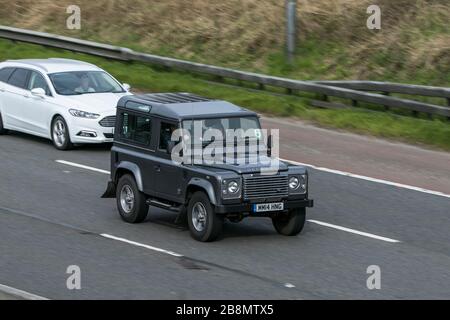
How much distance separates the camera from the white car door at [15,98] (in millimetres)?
22531

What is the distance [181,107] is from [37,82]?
7792mm

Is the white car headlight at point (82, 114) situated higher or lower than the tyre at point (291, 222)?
higher

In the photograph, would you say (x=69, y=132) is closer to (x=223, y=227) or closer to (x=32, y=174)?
(x=32, y=174)

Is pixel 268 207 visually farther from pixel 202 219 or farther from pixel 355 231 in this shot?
pixel 355 231

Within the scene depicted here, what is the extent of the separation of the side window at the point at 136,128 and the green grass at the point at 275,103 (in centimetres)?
800

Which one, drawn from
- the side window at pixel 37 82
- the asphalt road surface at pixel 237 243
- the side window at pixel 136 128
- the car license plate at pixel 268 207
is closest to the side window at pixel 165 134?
the side window at pixel 136 128

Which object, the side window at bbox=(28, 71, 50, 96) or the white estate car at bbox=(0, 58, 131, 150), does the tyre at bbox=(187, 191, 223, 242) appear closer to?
the white estate car at bbox=(0, 58, 131, 150)

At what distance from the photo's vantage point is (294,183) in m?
14.9

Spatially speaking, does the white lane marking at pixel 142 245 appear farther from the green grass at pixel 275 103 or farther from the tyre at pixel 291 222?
the green grass at pixel 275 103

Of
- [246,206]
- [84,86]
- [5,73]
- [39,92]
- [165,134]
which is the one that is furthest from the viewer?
[5,73]

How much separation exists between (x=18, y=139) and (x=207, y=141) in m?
8.37

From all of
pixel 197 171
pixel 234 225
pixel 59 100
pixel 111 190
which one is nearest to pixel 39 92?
pixel 59 100

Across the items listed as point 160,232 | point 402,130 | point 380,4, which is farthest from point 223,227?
point 380,4

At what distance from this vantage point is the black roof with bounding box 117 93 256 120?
15406 mm
